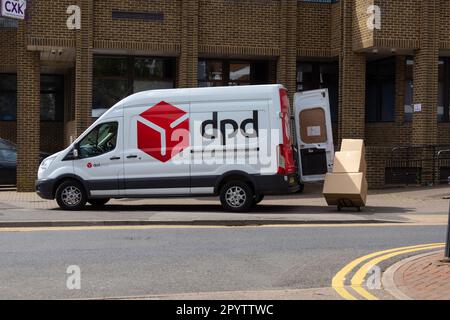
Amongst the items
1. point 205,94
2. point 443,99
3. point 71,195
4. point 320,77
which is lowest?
point 71,195

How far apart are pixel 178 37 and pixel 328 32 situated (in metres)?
5.13

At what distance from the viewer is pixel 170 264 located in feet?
28.2

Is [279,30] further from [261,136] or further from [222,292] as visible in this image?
[222,292]

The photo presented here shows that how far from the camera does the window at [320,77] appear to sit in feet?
74.5

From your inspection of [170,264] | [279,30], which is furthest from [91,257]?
[279,30]

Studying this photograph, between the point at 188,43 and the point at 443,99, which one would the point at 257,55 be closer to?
the point at 188,43

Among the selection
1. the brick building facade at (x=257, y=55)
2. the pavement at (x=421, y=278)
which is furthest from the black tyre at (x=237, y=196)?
the brick building facade at (x=257, y=55)

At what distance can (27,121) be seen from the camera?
784 inches

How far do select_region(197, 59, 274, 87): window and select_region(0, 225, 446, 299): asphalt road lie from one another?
10.3 metres

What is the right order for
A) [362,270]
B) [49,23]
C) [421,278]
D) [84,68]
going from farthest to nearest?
[84,68], [49,23], [362,270], [421,278]

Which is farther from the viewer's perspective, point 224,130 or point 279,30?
point 279,30

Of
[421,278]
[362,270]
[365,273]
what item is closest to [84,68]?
[362,270]

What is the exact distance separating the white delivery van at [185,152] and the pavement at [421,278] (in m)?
5.96

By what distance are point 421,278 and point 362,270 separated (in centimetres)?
91
